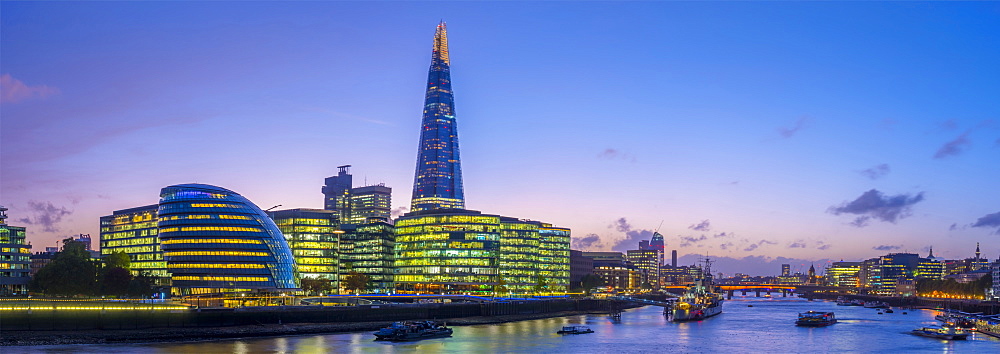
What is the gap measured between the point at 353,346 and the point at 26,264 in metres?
85.3

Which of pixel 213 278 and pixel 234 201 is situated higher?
pixel 234 201

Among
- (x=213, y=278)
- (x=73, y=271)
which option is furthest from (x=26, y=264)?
(x=213, y=278)

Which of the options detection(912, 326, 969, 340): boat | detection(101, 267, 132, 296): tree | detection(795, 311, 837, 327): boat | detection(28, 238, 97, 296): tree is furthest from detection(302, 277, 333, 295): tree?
detection(912, 326, 969, 340): boat

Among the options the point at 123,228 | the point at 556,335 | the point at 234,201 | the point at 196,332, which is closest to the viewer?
the point at 196,332

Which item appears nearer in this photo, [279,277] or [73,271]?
[73,271]

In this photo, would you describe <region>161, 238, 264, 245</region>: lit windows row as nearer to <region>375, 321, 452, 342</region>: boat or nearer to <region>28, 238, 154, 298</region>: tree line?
<region>28, 238, 154, 298</region>: tree line

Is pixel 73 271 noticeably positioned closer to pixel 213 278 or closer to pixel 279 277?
pixel 213 278

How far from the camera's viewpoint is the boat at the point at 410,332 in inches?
3969

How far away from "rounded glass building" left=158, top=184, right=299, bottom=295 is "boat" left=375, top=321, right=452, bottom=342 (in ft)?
171

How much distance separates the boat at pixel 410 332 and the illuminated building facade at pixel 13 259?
73.5 metres

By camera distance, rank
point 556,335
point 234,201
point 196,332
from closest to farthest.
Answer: point 196,332 < point 556,335 < point 234,201

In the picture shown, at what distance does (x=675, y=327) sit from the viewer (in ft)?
476

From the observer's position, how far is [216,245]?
5945 inches

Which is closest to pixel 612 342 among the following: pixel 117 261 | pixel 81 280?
pixel 81 280
